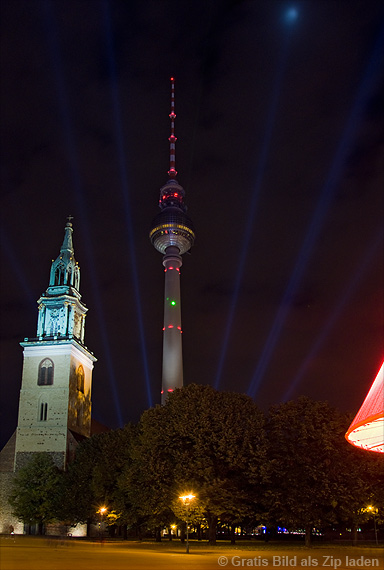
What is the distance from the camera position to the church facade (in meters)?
78.4

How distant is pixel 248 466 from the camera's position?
48.8m

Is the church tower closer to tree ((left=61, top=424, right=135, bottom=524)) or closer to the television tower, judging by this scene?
tree ((left=61, top=424, right=135, bottom=524))

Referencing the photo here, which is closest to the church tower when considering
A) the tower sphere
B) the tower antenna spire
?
the tower sphere

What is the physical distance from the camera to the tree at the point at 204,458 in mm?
47688

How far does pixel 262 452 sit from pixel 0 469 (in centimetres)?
4630

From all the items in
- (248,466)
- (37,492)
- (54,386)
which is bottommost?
(37,492)

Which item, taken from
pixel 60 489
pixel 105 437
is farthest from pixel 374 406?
pixel 60 489

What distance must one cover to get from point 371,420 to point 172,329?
10228 centimetres

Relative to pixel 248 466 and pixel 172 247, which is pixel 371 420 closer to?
pixel 248 466

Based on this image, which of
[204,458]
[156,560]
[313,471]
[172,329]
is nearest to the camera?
Result: [156,560]

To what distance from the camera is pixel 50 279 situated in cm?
9181

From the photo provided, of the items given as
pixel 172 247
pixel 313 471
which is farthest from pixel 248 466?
pixel 172 247

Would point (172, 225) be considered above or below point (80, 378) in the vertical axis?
above

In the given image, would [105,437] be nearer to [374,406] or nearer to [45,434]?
[45,434]
